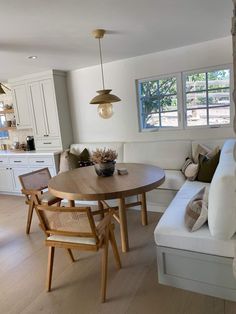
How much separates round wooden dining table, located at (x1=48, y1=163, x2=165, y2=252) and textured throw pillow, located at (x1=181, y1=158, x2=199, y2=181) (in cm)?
63

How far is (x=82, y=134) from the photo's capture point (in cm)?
464

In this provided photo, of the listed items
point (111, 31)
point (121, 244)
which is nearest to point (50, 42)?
point (111, 31)

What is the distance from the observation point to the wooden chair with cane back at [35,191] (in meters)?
2.95

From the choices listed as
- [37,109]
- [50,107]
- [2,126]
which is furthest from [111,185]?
[2,126]

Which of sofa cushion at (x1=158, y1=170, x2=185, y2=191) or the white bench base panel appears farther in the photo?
sofa cushion at (x1=158, y1=170, x2=185, y2=191)

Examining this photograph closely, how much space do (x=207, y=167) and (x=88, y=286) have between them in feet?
6.21

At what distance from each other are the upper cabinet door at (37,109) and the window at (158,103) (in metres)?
1.81

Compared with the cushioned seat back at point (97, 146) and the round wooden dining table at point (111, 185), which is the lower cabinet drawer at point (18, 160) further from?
the round wooden dining table at point (111, 185)

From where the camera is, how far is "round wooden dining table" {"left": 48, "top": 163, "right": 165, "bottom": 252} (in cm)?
206

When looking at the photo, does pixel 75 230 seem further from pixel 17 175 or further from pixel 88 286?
pixel 17 175

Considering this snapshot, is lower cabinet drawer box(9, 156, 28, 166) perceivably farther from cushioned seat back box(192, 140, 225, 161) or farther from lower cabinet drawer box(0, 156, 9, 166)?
cushioned seat back box(192, 140, 225, 161)

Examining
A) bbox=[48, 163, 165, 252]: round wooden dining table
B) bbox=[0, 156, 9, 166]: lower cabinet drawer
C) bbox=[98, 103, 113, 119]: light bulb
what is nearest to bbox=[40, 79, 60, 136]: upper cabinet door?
bbox=[0, 156, 9, 166]: lower cabinet drawer

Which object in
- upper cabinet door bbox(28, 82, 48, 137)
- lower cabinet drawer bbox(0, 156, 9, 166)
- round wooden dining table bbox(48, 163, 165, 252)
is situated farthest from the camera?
lower cabinet drawer bbox(0, 156, 9, 166)

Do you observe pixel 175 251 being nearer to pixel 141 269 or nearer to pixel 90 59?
pixel 141 269
